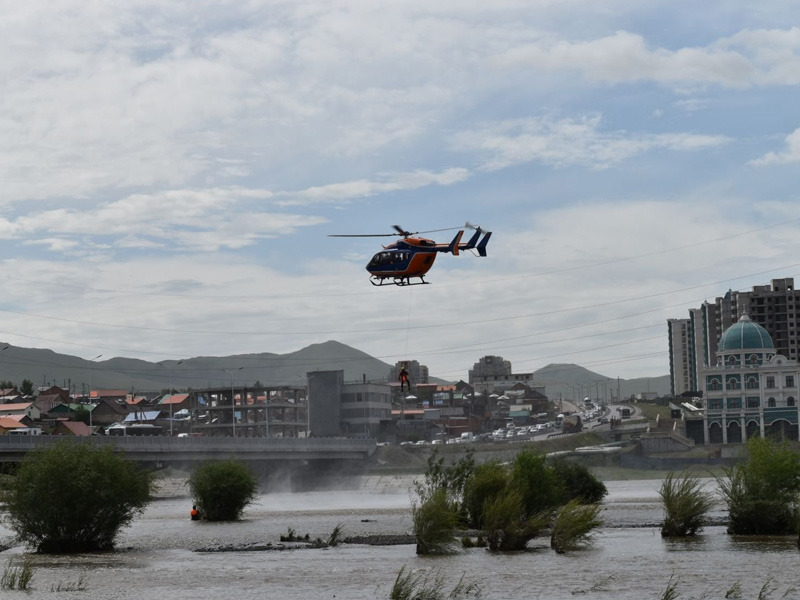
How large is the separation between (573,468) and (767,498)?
3550 centimetres

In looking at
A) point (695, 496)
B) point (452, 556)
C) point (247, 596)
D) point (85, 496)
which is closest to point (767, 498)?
point (695, 496)

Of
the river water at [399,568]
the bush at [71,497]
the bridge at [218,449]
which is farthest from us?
the bridge at [218,449]

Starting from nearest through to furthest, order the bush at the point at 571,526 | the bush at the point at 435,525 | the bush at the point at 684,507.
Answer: the bush at the point at 435,525, the bush at the point at 571,526, the bush at the point at 684,507

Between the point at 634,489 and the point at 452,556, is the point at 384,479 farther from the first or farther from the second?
the point at 452,556

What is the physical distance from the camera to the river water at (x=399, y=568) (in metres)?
53.3

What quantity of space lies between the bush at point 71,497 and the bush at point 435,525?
17341 millimetres

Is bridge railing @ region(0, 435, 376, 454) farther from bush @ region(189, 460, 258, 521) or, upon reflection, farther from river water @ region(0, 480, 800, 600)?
river water @ region(0, 480, 800, 600)

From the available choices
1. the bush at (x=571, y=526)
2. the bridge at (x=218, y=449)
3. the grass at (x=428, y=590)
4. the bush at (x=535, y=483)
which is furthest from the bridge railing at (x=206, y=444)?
the grass at (x=428, y=590)

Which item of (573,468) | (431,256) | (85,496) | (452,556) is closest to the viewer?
(452,556)

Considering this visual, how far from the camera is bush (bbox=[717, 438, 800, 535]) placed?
A: 7200 centimetres

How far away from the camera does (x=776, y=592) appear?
50281 millimetres

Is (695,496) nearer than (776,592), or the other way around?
(776,592)

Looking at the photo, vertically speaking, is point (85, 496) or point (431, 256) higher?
point (431, 256)

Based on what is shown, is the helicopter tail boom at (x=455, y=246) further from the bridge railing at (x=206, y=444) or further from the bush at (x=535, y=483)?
the bridge railing at (x=206, y=444)
